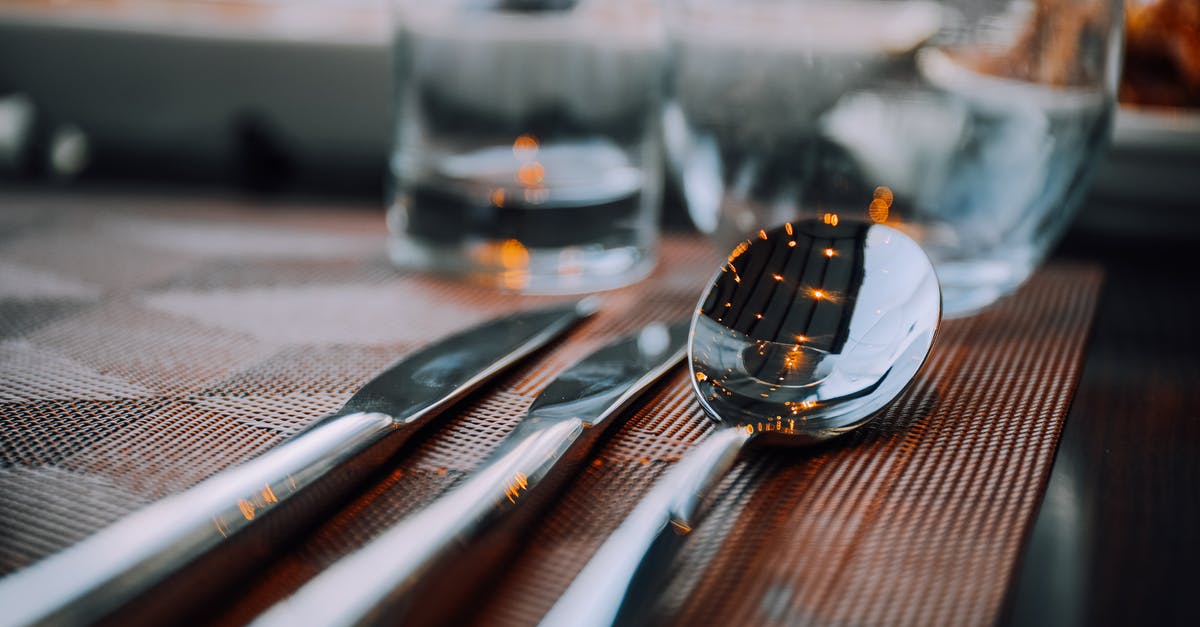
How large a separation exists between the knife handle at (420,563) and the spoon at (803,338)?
0.03 meters

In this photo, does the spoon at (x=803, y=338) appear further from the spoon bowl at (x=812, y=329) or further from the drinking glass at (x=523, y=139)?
the drinking glass at (x=523, y=139)

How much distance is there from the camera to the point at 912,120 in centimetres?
32

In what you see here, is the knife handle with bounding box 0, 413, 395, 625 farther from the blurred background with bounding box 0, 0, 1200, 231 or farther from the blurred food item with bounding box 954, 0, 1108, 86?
the blurred background with bounding box 0, 0, 1200, 231

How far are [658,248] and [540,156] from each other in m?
0.07

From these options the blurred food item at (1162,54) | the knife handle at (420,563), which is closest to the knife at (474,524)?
the knife handle at (420,563)

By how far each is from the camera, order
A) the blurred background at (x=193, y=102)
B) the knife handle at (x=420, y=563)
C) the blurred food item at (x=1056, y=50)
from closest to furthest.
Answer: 1. the knife handle at (x=420, y=563)
2. the blurred food item at (x=1056, y=50)
3. the blurred background at (x=193, y=102)

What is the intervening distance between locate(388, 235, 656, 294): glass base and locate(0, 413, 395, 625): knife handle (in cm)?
15

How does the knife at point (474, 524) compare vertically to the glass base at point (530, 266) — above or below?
above

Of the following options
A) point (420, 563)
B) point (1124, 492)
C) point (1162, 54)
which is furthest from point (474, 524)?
point (1162, 54)

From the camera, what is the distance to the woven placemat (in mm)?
169

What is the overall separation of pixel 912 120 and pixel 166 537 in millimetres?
242

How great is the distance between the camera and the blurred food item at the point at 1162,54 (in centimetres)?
39

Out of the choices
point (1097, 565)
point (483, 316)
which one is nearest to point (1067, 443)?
point (1097, 565)

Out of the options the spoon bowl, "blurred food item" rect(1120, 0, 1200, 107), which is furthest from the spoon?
"blurred food item" rect(1120, 0, 1200, 107)
